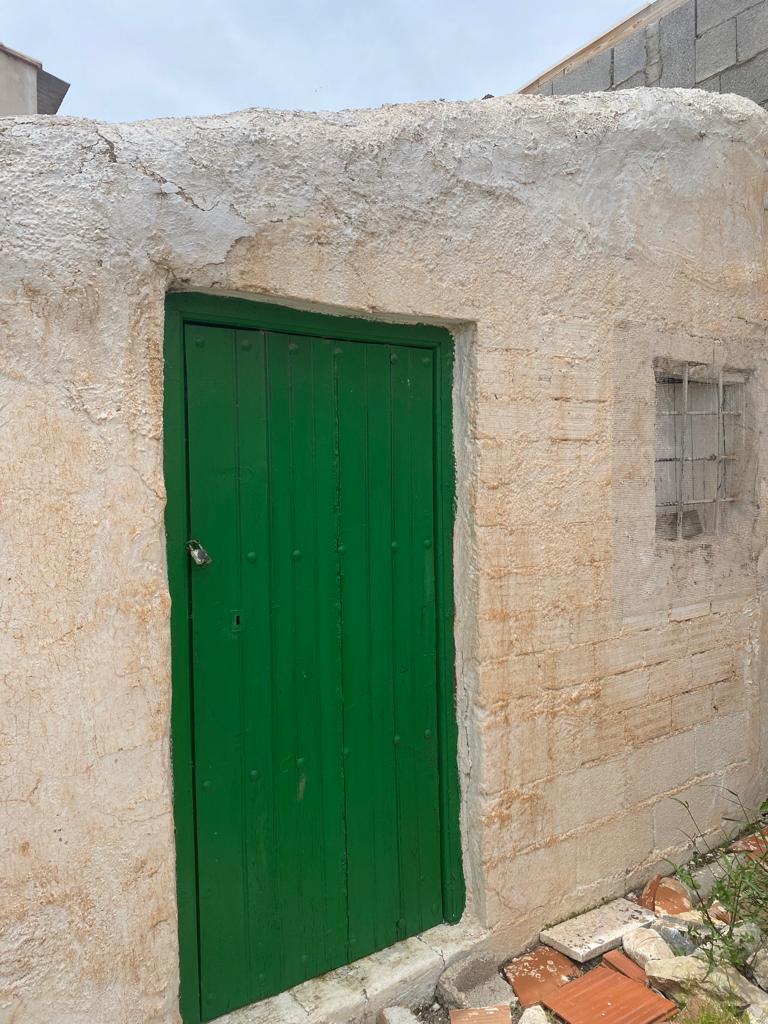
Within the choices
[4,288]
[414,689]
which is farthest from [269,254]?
[414,689]

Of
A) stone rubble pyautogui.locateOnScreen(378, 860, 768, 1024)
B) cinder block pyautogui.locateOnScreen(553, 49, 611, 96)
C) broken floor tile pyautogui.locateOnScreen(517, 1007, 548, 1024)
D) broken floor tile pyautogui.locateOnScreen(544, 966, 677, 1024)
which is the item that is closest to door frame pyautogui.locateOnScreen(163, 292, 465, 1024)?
stone rubble pyautogui.locateOnScreen(378, 860, 768, 1024)

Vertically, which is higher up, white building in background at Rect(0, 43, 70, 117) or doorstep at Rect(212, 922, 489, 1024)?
white building in background at Rect(0, 43, 70, 117)

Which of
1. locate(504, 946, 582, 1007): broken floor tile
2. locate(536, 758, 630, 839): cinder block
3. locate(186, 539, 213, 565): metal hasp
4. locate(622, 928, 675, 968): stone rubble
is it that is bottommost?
locate(504, 946, 582, 1007): broken floor tile

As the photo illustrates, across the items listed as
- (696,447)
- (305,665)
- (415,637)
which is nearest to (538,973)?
(415,637)

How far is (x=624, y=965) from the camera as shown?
2.67 m

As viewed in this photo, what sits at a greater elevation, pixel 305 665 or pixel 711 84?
pixel 711 84

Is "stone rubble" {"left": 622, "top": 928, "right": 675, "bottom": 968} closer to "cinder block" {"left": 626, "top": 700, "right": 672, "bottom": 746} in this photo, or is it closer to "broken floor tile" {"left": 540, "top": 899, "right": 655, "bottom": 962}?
"broken floor tile" {"left": 540, "top": 899, "right": 655, "bottom": 962}

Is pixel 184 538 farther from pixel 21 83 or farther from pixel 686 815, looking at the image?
pixel 21 83

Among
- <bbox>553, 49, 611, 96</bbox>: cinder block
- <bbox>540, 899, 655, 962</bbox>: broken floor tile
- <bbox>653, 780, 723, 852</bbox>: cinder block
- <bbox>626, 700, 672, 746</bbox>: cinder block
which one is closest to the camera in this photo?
<bbox>540, 899, 655, 962</bbox>: broken floor tile

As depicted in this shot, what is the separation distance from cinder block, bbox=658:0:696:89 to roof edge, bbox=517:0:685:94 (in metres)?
0.11

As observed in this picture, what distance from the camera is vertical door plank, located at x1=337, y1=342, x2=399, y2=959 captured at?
2.53 meters

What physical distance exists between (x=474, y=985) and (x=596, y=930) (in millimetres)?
521

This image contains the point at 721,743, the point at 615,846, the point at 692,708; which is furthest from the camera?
the point at 721,743

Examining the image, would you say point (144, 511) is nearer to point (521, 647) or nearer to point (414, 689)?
point (414, 689)
